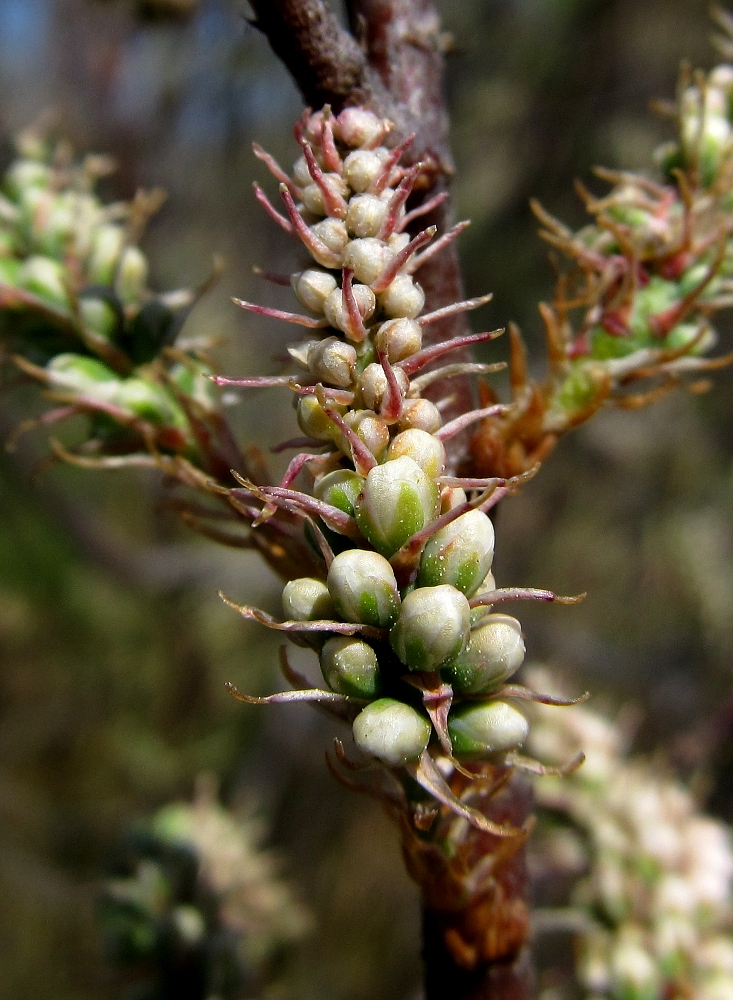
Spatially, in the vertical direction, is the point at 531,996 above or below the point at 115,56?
below

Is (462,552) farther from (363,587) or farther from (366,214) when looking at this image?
(366,214)

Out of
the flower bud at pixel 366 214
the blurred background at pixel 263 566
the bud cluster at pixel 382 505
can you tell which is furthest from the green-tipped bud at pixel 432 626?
the blurred background at pixel 263 566

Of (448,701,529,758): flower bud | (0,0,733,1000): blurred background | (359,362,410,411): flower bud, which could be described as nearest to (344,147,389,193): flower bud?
(359,362,410,411): flower bud

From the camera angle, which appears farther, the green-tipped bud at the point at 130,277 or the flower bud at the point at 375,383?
the green-tipped bud at the point at 130,277

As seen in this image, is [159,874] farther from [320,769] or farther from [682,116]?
[320,769]

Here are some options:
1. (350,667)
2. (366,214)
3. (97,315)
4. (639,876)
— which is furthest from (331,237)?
(639,876)

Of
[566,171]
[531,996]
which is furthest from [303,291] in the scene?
[566,171]

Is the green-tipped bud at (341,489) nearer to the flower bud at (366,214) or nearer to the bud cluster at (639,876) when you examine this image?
the flower bud at (366,214)
